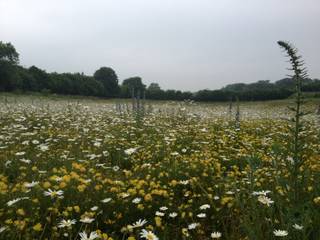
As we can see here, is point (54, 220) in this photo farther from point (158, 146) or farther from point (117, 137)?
point (117, 137)

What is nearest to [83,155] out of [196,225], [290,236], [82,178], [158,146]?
[158,146]

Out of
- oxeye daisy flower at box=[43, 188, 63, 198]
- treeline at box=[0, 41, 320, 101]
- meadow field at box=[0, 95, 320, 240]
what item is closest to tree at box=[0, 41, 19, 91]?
treeline at box=[0, 41, 320, 101]

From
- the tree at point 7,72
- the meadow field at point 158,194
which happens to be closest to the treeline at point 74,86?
the tree at point 7,72

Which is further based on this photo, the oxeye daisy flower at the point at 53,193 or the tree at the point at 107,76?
the tree at the point at 107,76

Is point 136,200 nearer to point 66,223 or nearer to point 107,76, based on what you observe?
point 66,223

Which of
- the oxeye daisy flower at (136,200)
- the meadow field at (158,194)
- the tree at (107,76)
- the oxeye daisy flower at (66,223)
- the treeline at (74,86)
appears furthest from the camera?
the tree at (107,76)

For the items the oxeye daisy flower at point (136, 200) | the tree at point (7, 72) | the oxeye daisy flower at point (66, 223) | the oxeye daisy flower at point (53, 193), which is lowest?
the oxeye daisy flower at point (66, 223)

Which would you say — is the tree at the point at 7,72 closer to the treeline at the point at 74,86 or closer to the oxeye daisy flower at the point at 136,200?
the treeline at the point at 74,86

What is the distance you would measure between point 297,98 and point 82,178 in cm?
300

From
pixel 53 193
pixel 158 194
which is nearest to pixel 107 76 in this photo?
pixel 158 194

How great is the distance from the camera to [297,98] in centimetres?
254

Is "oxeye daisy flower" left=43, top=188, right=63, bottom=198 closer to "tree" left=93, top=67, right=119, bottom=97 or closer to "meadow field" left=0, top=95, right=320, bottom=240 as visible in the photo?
"meadow field" left=0, top=95, right=320, bottom=240

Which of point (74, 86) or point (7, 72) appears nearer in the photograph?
point (7, 72)

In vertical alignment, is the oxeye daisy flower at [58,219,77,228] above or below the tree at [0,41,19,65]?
below
